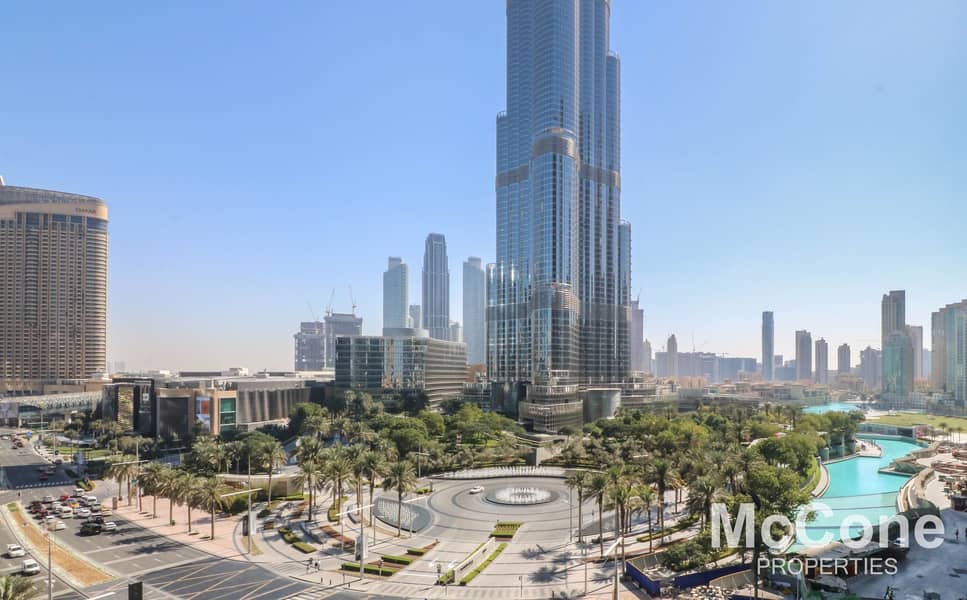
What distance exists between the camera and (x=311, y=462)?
7969 centimetres

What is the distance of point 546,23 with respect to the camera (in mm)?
197125

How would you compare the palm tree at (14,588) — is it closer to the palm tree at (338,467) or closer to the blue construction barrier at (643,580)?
the palm tree at (338,467)

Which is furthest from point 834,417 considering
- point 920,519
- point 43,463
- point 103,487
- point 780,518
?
point 43,463


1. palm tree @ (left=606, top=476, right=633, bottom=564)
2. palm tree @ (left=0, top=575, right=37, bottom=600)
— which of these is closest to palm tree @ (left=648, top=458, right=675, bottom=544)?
palm tree @ (left=606, top=476, right=633, bottom=564)

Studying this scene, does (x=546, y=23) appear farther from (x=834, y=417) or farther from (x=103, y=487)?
(x=103, y=487)

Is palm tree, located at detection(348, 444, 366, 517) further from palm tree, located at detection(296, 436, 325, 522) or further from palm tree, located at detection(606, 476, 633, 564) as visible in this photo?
palm tree, located at detection(606, 476, 633, 564)

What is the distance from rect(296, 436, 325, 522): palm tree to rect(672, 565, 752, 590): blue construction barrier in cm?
4949

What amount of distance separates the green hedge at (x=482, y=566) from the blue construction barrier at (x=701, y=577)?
2066 cm

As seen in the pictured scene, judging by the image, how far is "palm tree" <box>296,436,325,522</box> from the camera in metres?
77.8

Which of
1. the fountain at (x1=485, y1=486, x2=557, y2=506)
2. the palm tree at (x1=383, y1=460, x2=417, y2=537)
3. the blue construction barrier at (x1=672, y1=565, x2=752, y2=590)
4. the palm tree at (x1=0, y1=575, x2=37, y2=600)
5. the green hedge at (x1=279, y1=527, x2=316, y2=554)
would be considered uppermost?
the palm tree at (x1=0, y1=575, x2=37, y2=600)

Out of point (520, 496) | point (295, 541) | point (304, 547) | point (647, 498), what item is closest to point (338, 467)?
point (295, 541)

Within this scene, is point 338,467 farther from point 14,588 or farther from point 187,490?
point 14,588

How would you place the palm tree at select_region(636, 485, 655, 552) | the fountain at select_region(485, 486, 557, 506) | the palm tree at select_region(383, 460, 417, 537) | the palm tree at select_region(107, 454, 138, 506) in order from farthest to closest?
the palm tree at select_region(107, 454, 138, 506) < the fountain at select_region(485, 486, 557, 506) < the palm tree at select_region(383, 460, 417, 537) < the palm tree at select_region(636, 485, 655, 552)

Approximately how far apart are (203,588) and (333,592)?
45.0ft
